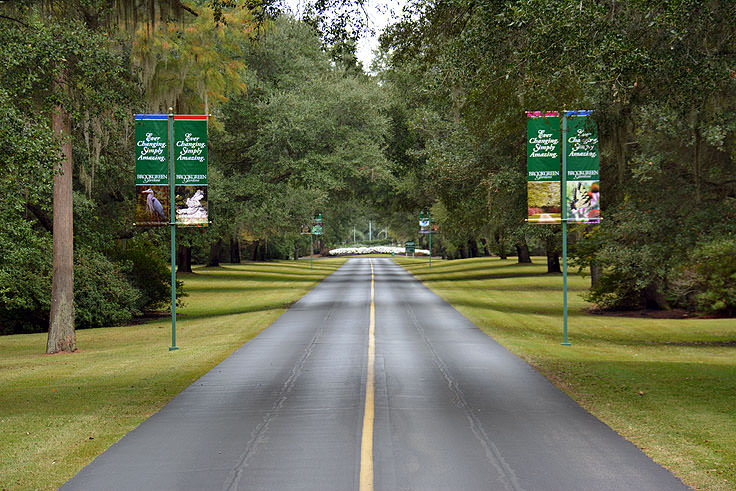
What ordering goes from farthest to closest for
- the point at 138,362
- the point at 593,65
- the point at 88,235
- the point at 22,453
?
the point at 88,235 < the point at 138,362 < the point at 593,65 < the point at 22,453

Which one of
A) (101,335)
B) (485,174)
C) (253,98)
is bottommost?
(101,335)

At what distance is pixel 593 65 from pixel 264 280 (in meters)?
44.4

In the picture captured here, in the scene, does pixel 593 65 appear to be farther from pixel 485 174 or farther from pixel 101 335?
pixel 101 335

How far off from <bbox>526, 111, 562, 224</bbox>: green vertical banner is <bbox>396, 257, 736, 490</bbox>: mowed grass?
11.4ft

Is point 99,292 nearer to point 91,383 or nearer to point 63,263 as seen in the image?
point 63,263

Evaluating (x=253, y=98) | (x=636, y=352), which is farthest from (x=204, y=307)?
(x=636, y=352)

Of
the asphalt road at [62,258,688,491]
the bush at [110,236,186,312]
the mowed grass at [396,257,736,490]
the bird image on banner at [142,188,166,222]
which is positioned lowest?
the mowed grass at [396,257,736,490]

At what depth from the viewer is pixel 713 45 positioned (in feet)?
39.2

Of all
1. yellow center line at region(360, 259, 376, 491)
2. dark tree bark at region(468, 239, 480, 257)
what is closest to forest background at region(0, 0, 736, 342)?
yellow center line at region(360, 259, 376, 491)

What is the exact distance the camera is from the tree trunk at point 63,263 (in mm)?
19319

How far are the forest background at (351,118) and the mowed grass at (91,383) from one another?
1.89m

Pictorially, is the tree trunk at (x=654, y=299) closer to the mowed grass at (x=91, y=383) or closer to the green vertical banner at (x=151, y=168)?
the mowed grass at (x=91, y=383)

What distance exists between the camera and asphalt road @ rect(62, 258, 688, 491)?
721cm

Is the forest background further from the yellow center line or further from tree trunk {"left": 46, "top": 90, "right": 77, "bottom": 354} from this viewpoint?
the yellow center line
